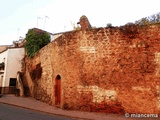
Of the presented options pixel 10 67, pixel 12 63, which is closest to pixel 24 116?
pixel 10 67

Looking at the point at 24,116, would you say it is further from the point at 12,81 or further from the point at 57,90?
the point at 12,81

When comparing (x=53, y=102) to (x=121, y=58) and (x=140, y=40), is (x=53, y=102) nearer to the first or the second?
(x=121, y=58)

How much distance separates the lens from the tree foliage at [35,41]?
2029 centimetres

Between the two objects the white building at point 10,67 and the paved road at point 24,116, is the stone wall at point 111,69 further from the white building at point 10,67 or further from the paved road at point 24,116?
the white building at point 10,67

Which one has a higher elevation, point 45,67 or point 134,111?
point 45,67

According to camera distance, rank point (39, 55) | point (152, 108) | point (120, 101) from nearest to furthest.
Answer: point (152, 108) → point (120, 101) → point (39, 55)

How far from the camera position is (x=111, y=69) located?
1130 centimetres

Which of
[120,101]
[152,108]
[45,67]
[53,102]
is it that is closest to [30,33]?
[45,67]

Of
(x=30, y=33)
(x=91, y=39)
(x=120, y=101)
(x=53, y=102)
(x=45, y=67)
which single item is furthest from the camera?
(x=30, y=33)

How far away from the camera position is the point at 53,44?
14.2 m

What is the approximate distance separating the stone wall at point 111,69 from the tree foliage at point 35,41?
24.2 feet

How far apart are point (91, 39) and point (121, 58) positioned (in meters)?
2.22

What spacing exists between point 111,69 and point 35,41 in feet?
37.3

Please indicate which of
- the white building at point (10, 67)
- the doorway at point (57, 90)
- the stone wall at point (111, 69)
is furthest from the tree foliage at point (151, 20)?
the white building at point (10, 67)
